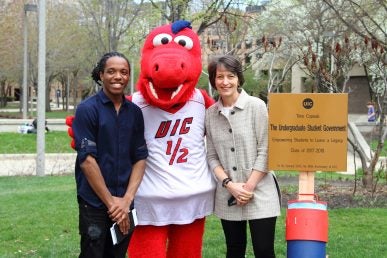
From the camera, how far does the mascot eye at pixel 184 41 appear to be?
4.17m

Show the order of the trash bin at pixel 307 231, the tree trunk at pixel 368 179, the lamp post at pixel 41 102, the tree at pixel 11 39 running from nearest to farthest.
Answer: the trash bin at pixel 307 231 → the tree trunk at pixel 368 179 → the lamp post at pixel 41 102 → the tree at pixel 11 39

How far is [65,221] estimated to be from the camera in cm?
718

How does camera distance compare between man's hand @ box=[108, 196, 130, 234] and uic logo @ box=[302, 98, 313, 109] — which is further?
uic logo @ box=[302, 98, 313, 109]

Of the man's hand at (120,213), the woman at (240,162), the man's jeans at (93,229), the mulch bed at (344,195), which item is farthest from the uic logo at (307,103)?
the mulch bed at (344,195)

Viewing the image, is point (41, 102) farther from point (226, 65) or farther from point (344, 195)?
point (226, 65)

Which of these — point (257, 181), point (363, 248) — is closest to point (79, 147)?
point (257, 181)

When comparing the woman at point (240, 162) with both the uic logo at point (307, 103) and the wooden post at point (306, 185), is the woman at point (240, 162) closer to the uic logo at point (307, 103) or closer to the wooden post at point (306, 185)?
the wooden post at point (306, 185)

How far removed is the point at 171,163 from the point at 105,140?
1.95 feet

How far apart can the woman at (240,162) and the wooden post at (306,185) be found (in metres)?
0.18

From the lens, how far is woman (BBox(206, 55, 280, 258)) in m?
3.94

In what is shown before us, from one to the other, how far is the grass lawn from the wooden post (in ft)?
5.76

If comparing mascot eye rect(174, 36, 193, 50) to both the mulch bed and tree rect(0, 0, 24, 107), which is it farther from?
tree rect(0, 0, 24, 107)

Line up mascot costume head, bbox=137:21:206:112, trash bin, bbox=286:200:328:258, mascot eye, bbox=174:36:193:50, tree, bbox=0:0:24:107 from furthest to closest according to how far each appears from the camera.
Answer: tree, bbox=0:0:24:107, mascot eye, bbox=174:36:193:50, mascot costume head, bbox=137:21:206:112, trash bin, bbox=286:200:328:258

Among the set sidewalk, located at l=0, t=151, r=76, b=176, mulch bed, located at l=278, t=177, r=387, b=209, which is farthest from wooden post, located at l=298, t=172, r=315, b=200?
sidewalk, located at l=0, t=151, r=76, b=176
